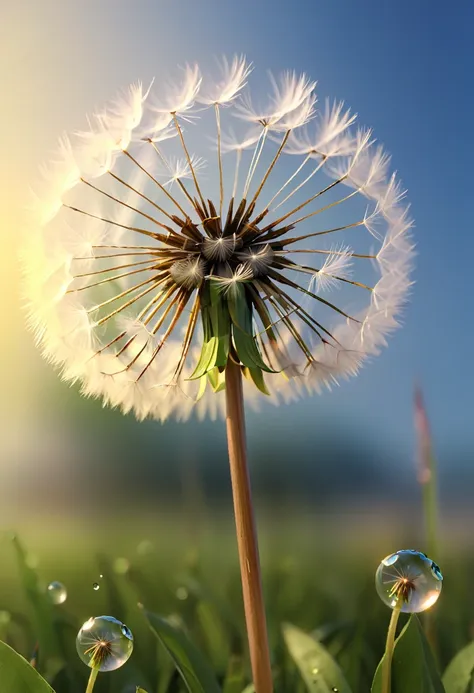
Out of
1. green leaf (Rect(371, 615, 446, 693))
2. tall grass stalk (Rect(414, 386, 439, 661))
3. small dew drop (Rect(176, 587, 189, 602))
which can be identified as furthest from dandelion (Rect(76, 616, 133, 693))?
tall grass stalk (Rect(414, 386, 439, 661))

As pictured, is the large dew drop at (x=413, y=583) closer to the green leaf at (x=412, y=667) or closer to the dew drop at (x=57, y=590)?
the green leaf at (x=412, y=667)

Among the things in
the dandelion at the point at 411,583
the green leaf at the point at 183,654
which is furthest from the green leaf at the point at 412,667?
the green leaf at the point at 183,654

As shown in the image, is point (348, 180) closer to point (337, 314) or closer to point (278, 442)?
point (337, 314)

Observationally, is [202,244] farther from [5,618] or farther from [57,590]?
[5,618]

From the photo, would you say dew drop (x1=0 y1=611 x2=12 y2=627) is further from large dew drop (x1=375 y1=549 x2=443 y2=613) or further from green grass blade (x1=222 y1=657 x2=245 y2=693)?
large dew drop (x1=375 y1=549 x2=443 y2=613)

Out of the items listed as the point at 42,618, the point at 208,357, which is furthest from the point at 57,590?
the point at 208,357

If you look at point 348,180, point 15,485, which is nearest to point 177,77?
point 348,180

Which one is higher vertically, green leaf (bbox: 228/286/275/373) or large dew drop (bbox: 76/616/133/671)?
green leaf (bbox: 228/286/275/373)
